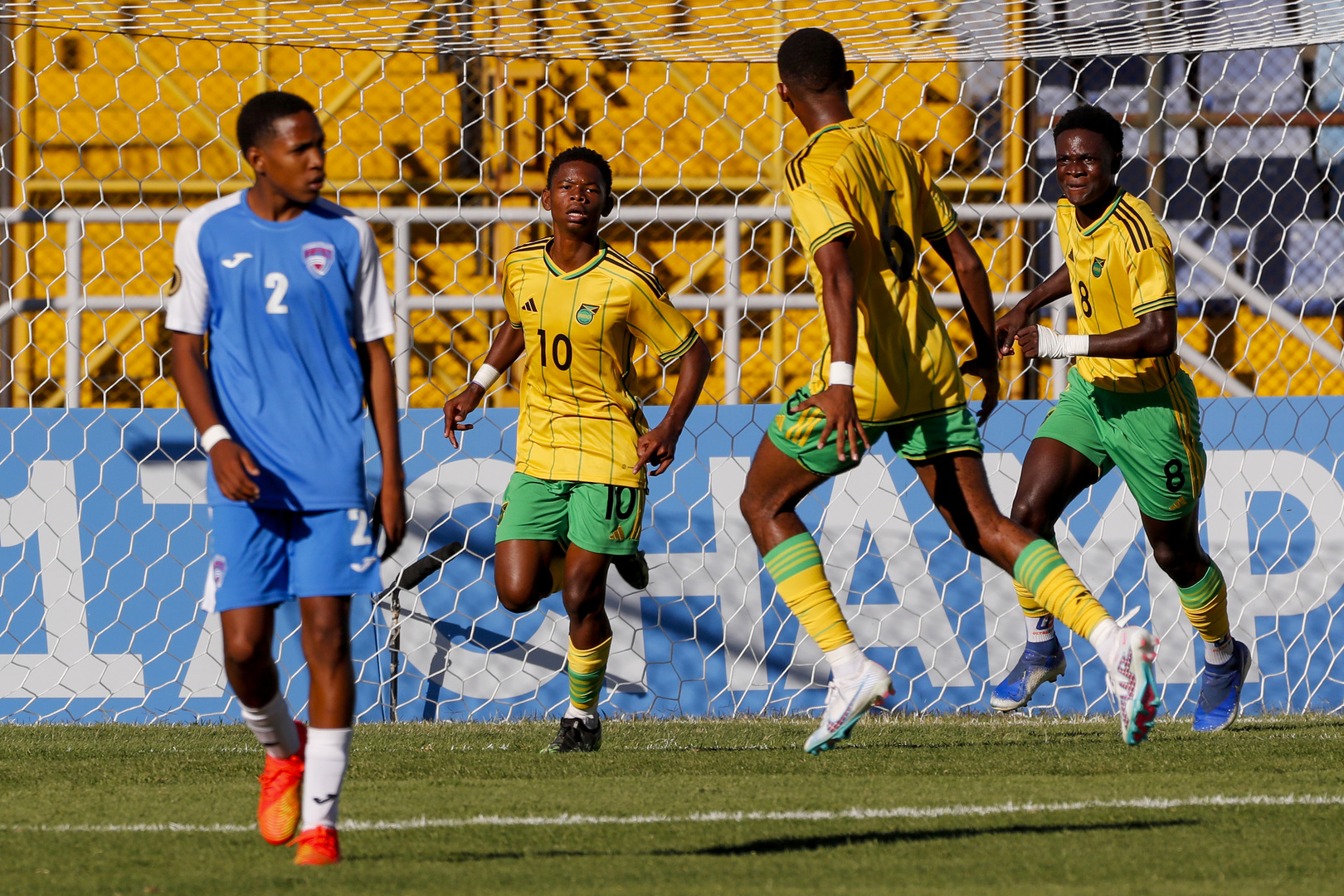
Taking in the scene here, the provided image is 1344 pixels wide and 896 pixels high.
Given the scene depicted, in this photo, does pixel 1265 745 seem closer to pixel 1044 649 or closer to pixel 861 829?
pixel 1044 649

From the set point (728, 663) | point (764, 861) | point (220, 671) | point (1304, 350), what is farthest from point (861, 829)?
point (1304, 350)

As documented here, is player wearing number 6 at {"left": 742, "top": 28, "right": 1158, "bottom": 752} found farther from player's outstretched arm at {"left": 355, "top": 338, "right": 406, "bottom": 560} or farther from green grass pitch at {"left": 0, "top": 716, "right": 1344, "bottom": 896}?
player's outstretched arm at {"left": 355, "top": 338, "right": 406, "bottom": 560}

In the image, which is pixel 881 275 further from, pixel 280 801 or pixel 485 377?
pixel 280 801

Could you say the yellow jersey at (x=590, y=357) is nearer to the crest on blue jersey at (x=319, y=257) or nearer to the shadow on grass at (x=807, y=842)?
Answer: the shadow on grass at (x=807, y=842)

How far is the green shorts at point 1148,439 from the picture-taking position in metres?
5.19

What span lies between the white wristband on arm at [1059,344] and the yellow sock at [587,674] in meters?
Result: 1.69

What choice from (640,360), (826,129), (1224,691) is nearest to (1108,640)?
(826,129)

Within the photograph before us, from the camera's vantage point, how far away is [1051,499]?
516cm

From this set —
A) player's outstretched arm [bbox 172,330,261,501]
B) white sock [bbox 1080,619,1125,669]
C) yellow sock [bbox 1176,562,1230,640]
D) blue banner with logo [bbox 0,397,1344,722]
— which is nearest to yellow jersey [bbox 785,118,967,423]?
white sock [bbox 1080,619,1125,669]

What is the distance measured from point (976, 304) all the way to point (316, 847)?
81.6 inches

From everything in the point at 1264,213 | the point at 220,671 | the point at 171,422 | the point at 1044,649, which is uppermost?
the point at 1264,213

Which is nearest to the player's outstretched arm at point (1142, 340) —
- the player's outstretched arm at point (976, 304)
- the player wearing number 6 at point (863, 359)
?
the player's outstretched arm at point (976, 304)

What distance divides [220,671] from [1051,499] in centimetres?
314

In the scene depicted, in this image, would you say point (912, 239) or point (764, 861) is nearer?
point (764, 861)
